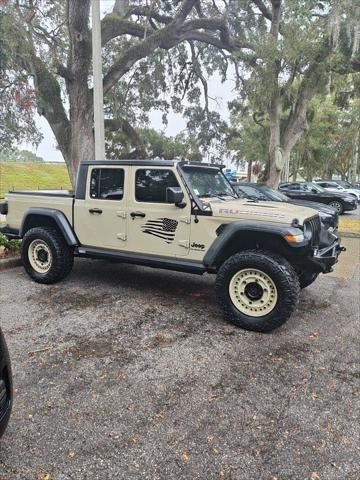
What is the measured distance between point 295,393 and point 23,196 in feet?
15.9

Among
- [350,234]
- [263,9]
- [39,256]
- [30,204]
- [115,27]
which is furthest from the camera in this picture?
[263,9]

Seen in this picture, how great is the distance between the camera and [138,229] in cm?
498

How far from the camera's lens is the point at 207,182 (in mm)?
5156

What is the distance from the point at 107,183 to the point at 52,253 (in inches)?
50.7

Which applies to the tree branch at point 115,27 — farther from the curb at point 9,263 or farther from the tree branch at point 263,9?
the curb at point 9,263

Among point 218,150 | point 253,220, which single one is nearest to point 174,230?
point 253,220

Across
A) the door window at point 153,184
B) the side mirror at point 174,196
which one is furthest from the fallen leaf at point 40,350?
the door window at point 153,184

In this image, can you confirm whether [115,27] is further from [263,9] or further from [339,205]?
[339,205]

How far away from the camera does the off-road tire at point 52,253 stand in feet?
17.9

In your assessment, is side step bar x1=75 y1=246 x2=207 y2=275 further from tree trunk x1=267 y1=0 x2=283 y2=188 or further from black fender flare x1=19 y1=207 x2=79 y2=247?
tree trunk x1=267 y1=0 x2=283 y2=188

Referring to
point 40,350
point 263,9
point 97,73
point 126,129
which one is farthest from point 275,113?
point 40,350

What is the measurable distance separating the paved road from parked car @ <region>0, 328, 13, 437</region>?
0.35 m

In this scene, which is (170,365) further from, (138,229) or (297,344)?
(138,229)

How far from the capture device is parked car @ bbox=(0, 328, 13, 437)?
6.72 ft
